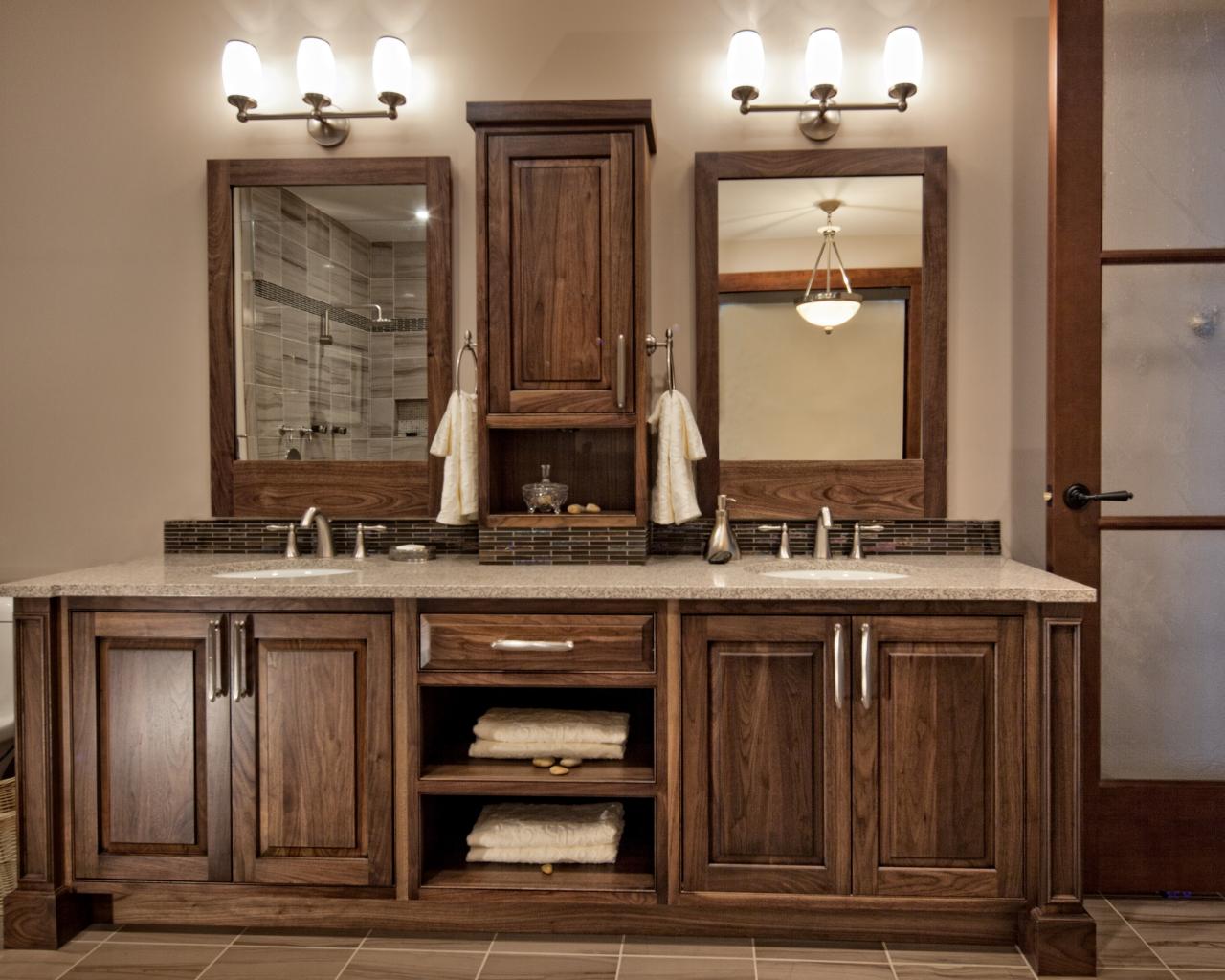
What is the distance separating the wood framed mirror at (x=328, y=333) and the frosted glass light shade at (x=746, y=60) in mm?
801

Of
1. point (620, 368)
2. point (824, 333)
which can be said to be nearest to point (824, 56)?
point (824, 333)

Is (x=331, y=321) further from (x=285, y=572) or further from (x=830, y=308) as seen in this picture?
(x=830, y=308)

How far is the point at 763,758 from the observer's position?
191 centimetres

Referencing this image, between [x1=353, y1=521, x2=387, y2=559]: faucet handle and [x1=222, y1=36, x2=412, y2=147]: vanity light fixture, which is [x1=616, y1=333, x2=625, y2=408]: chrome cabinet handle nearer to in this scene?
[x1=353, y1=521, x2=387, y2=559]: faucet handle

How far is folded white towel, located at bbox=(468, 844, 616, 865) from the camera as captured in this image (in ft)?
6.52

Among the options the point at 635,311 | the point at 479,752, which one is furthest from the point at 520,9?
the point at 479,752

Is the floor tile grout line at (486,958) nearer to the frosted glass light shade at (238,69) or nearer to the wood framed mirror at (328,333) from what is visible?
the wood framed mirror at (328,333)

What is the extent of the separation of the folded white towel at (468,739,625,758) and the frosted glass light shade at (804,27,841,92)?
1724mm

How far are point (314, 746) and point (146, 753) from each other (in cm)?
38

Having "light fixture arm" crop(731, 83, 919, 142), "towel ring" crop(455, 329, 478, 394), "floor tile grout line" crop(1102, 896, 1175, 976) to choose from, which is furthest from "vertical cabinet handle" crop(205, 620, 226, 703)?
"floor tile grout line" crop(1102, 896, 1175, 976)

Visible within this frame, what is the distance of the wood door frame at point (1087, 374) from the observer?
2.21 metres

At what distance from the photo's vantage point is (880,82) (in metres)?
2.44

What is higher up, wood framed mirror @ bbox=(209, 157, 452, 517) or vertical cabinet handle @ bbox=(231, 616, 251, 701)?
wood framed mirror @ bbox=(209, 157, 452, 517)

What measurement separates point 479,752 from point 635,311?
1.09 meters
